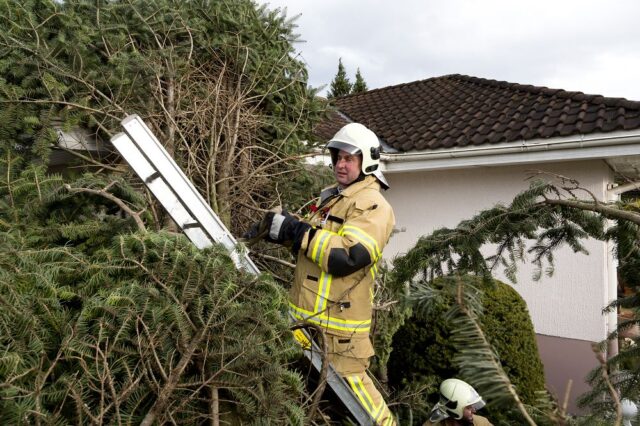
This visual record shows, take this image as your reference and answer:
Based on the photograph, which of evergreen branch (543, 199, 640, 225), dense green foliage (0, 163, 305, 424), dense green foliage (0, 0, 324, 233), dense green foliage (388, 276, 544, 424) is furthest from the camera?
dense green foliage (388, 276, 544, 424)

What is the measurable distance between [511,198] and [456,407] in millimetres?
3692

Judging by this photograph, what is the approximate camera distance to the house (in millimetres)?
5270

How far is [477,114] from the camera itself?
277 inches

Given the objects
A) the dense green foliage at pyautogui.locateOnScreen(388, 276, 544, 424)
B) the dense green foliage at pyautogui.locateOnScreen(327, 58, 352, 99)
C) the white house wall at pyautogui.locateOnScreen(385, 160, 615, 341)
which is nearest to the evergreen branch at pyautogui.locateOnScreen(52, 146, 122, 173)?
the dense green foliage at pyautogui.locateOnScreen(388, 276, 544, 424)

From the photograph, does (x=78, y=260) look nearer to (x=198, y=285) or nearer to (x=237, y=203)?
(x=198, y=285)

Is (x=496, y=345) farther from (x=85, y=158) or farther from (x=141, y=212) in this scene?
(x=85, y=158)

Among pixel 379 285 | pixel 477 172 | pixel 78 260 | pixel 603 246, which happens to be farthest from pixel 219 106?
pixel 603 246

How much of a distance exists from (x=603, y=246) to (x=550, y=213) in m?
4.06

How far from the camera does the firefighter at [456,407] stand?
285cm

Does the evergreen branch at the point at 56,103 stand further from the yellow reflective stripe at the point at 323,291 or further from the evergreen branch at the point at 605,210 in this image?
the evergreen branch at the point at 605,210

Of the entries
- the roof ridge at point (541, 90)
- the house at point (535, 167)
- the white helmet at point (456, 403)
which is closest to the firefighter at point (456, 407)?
the white helmet at point (456, 403)

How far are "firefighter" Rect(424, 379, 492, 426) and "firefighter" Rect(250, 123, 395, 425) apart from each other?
1.85 ft

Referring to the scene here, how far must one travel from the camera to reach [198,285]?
1.59 meters

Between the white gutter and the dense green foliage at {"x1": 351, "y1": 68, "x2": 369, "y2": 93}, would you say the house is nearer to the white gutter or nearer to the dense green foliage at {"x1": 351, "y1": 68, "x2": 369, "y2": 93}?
the white gutter
